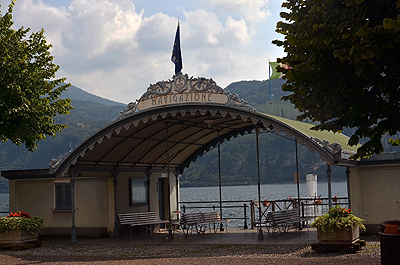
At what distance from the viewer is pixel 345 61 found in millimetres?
9484

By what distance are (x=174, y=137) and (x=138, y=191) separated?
268 cm

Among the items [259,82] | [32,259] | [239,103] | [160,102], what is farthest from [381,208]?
[259,82]

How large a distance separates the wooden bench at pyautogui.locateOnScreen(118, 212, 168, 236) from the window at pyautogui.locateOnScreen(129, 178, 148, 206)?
97cm

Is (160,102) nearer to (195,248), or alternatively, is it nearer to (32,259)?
(195,248)

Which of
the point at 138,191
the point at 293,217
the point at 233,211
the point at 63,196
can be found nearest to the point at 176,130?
the point at 138,191

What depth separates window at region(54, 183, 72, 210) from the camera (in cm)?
2092

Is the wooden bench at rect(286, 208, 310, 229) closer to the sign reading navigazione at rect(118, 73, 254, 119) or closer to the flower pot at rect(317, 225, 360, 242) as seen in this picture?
the flower pot at rect(317, 225, 360, 242)

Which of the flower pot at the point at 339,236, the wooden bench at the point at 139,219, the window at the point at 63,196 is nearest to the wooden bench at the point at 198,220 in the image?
the wooden bench at the point at 139,219

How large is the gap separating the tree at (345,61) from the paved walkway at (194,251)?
3828mm

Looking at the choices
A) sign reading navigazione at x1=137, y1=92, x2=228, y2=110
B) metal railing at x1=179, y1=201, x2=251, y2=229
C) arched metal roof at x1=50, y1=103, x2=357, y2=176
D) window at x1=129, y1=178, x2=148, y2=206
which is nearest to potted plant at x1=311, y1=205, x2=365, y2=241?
arched metal roof at x1=50, y1=103, x2=357, y2=176

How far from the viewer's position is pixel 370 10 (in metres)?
8.85

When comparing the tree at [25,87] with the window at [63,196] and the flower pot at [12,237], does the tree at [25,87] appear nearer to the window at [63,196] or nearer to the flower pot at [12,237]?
the window at [63,196]

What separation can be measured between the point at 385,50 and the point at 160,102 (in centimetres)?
954

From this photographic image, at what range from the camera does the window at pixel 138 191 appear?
71.1ft
